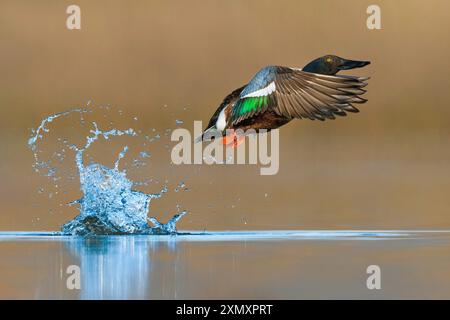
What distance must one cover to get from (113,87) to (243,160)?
327 cm

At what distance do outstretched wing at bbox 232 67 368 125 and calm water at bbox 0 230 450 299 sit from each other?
1.02m

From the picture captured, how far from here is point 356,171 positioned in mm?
16875

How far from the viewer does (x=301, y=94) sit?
8289 mm

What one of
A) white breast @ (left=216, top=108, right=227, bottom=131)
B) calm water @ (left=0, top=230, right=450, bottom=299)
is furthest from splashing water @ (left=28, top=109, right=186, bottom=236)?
white breast @ (left=216, top=108, right=227, bottom=131)

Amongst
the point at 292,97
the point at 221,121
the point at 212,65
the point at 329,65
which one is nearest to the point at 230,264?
the point at 292,97

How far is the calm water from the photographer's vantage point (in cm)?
695

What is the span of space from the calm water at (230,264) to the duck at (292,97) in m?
0.96

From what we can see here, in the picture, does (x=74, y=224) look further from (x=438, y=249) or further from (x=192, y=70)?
(x=192, y=70)

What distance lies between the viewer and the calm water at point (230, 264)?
695 centimetres

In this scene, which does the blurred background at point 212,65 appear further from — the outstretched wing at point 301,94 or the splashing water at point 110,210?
the outstretched wing at point 301,94

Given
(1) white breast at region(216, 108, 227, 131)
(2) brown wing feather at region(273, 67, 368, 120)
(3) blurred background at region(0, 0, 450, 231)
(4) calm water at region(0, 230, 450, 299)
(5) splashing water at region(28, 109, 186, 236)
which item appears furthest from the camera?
(3) blurred background at region(0, 0, 450, 231)

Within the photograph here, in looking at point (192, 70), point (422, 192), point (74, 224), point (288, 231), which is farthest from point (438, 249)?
point (192, 70)

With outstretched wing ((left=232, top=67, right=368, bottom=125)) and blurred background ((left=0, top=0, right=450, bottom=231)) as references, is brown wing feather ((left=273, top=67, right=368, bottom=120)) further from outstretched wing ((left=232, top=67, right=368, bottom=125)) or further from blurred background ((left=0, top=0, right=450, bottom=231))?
blurred background ((left=0, top=0, right=450, bottom=231))

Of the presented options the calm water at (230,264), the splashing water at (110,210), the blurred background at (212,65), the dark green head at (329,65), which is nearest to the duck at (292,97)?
the dark green head at (329,65)
